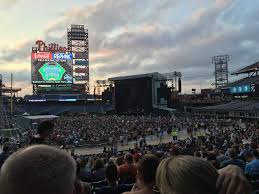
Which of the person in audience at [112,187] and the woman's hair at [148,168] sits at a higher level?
the woman's hair at [148,168]

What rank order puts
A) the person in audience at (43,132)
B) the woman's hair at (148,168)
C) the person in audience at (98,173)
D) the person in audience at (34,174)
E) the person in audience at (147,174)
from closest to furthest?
the person in audience at (34,174), the person in audience at (147,174), the woman's hair at (148,168), the person in audience at (43,132), the person in audience at (98,173)

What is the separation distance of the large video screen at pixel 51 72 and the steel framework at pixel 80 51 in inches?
252

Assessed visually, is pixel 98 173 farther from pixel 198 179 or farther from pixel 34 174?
pixel 34 174

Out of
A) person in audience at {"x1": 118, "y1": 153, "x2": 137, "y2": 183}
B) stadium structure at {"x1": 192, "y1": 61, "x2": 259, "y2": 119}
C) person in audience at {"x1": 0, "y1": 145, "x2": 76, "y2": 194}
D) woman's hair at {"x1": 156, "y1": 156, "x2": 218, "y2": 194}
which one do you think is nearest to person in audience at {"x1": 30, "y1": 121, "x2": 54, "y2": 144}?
person in audience at {"x1": 118, "y1": 153, "x2": 137, "y2": 183}

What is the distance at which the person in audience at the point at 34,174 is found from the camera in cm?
159

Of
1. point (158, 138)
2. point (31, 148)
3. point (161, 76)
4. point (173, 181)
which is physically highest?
point (161, 76)

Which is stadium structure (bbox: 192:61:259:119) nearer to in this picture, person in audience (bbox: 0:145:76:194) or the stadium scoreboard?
the stadium scoreboard

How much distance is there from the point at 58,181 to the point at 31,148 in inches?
7.2

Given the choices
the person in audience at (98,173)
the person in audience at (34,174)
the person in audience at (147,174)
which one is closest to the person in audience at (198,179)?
the person in audience at (34,174)

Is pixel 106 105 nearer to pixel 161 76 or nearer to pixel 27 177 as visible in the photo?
pixel 161 76

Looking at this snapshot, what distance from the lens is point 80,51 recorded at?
103 meters

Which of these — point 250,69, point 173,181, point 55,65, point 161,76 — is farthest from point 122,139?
point 55,65

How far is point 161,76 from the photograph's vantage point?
88.0m

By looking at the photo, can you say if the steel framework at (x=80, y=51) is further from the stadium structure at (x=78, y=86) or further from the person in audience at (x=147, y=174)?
the person in audience at (x=147, y=174)
